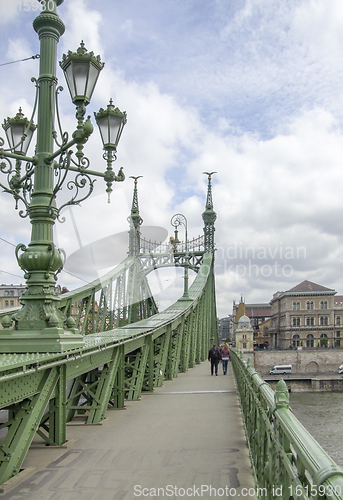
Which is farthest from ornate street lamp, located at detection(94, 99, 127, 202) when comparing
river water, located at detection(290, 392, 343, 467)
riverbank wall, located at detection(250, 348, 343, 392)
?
riverbank wall, located at detection(250, 348, 343, 392)

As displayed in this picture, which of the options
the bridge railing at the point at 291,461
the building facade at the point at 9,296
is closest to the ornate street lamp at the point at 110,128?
the bridge railing at the point at 291,461

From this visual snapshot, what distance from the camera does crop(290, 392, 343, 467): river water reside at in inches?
919

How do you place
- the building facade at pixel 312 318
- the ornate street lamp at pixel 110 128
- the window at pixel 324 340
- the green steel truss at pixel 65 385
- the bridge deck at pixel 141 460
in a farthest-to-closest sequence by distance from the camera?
the building facade at pixel 312 318 < the window at pixel 324 340 < the ornate street lamp at pixel 110 128 < the green steel truss at pixel 65 385 < the bridge deck at pixel 141 460

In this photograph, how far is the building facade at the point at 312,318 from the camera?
82375 mm

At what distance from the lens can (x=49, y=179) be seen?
21.3ft

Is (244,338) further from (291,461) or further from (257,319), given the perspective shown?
(291,461)

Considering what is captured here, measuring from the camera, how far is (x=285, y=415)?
2959 mm

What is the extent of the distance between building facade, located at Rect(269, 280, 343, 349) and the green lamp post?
7943cm

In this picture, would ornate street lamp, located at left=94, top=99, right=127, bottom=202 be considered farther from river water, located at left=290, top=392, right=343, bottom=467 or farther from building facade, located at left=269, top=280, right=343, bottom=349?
building facade, located at left=269, top=280, right=343, bottom=349

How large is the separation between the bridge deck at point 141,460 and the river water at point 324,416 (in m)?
13.7

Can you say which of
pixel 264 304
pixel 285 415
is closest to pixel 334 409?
pixel 285 415

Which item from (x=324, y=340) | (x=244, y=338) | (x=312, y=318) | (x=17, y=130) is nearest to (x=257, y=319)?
(x=312, y=318)

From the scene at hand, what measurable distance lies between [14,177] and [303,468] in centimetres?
584

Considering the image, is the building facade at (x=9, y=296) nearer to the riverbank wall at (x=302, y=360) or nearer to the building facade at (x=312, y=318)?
the riverbank wall at (x=302, y=360)
